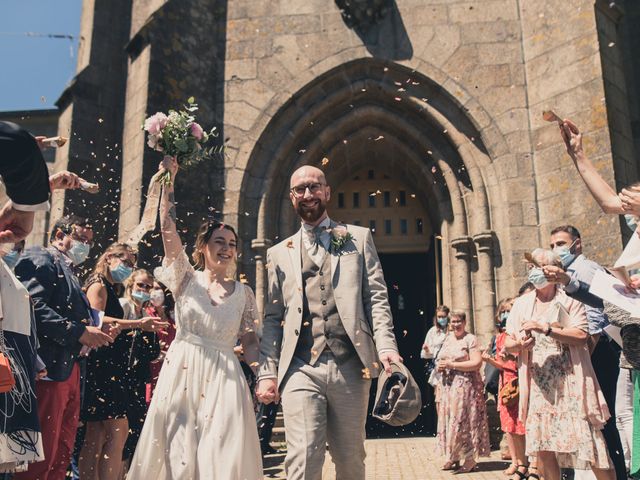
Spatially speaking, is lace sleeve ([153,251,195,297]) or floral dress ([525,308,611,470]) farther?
floral dress ([525,308,611,470])

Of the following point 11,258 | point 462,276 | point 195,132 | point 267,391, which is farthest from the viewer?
point 462,276

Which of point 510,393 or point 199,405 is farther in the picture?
point 510,393

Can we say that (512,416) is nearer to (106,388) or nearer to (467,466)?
(467,466)

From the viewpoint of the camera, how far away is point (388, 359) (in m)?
3.14

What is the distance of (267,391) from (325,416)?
328mm

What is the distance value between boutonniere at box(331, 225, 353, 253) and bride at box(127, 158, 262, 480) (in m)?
0.79

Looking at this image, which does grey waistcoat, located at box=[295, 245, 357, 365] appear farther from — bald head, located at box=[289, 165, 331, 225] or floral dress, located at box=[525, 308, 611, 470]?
floral dress, located at box=[525, 308, 611, 470]

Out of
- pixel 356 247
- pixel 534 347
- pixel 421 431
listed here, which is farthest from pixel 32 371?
pixel 421 431

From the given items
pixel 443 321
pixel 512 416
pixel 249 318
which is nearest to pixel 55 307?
pixel 249 318

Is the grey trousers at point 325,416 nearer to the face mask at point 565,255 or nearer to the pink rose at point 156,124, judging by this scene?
the pink rose at point 156,124

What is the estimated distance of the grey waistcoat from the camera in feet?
10.7

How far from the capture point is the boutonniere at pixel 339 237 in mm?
3459

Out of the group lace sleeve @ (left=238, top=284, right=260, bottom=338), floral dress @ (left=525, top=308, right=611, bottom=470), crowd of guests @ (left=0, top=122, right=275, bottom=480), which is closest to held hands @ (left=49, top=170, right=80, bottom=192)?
crowd of guests @ (left=0, top=122, right=275, bottom=480)

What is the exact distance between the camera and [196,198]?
9906mm
